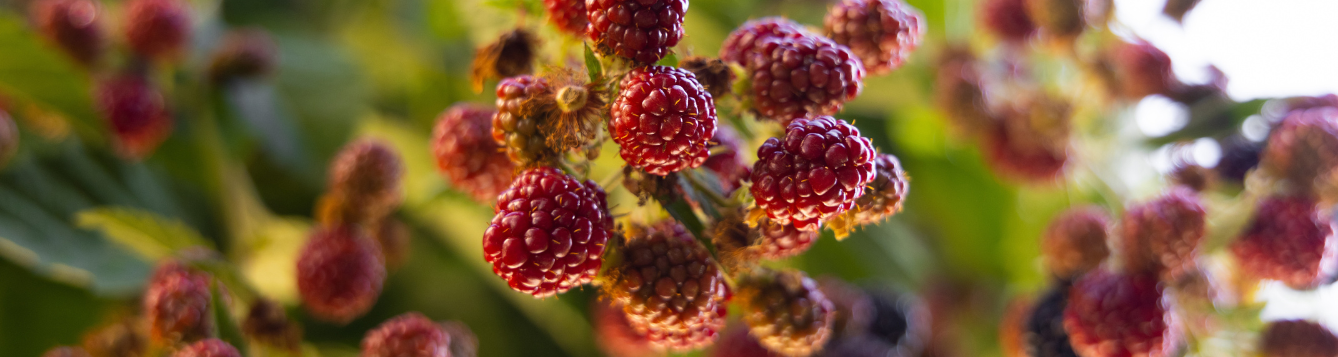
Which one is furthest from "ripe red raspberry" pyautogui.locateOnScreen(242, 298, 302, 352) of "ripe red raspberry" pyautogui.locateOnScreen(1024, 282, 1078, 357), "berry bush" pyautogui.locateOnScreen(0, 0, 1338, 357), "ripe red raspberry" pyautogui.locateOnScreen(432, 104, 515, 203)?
"ripe red raspberry" pyautogui.locateOnScreen(1024, 282, 1078, 357)

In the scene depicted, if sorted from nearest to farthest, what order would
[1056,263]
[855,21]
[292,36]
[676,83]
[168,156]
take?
[676,83]
[855,21]
[1056,263]
[168,156]
[292,36]

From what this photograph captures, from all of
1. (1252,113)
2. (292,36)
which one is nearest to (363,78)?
(292,36)

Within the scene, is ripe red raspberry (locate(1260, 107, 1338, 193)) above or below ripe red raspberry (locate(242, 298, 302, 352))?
below

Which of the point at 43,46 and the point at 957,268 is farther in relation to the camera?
the point at 957,268

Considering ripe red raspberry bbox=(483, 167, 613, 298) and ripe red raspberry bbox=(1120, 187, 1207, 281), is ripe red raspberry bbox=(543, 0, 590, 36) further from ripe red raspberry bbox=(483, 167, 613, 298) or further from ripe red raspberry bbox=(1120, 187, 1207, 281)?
ripe red raspberry bbox=(1120, 187, 1207, 281)

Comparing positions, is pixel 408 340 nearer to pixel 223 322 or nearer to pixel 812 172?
pixel 223 322

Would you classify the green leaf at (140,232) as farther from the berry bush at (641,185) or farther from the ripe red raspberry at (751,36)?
the ripe red raspberry at (751,36)

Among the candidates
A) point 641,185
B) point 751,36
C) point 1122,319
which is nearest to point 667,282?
point 641,185

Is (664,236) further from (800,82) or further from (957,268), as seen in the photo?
(957,268)

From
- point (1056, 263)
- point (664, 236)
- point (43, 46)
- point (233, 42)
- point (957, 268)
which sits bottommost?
point (957, 268)
